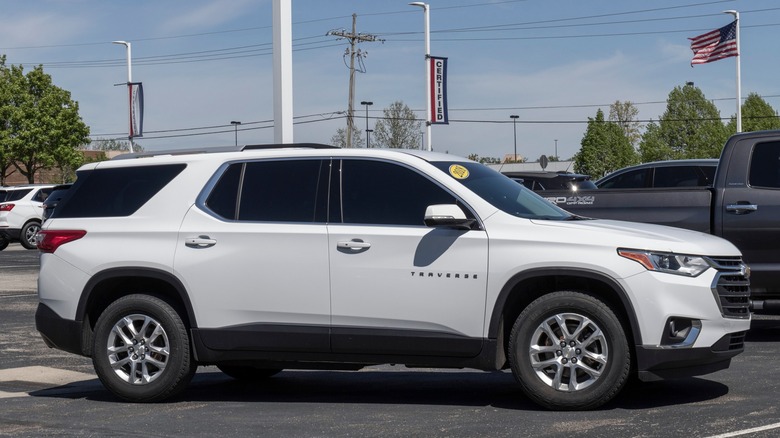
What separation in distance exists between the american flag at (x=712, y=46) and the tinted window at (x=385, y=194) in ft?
111

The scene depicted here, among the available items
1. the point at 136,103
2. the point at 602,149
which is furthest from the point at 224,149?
the point at 602,149

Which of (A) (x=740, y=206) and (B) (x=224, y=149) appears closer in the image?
(B) (x=224, y=149)

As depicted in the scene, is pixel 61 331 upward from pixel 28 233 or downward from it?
upward

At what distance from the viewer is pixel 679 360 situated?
285 inches

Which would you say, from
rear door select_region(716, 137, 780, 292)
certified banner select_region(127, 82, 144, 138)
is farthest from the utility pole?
rear door select_region(716, 137, 780, 292)

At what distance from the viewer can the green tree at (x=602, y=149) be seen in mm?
87375

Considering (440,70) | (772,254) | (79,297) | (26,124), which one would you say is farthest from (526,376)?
(26,124)

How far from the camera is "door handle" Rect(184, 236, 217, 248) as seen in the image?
8.09 m

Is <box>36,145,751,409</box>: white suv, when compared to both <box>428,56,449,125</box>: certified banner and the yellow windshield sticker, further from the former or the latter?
<box>428,56,449,125</box>: certified banner

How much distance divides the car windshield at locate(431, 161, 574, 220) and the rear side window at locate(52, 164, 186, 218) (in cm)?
209

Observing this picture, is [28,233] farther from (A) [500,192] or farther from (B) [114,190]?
(A) [500,192]

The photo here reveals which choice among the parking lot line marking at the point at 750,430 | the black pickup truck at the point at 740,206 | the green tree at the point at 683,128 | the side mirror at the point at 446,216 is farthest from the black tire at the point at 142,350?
the green tree at the point at 683,128

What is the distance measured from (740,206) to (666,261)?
368cm

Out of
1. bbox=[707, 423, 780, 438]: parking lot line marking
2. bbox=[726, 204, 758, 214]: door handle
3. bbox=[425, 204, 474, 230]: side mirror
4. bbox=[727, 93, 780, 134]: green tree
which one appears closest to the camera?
bbox=[707, 423, 780, 438]: parking lot line marking
